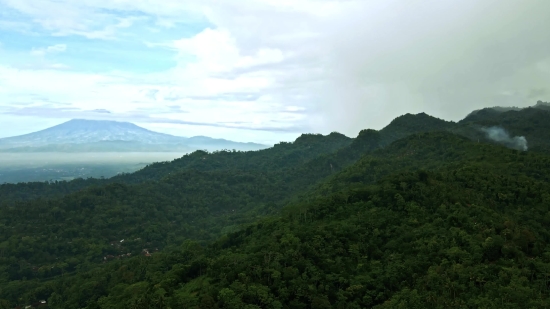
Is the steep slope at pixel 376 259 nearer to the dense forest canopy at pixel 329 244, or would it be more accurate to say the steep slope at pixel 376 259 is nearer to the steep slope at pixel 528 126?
the dense forest canopy at pixel 329 244

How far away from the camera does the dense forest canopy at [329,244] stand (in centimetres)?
1819

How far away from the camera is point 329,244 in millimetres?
22828

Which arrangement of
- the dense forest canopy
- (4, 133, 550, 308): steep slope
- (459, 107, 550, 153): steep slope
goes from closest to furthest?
(4, 133, 550, 308): steep slope
the dense forest canopy
(459, 107, 550, 153): steep slope

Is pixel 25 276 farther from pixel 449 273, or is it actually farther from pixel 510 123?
pixel 510 123

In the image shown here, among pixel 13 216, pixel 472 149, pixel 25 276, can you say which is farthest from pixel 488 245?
pixel 13 216

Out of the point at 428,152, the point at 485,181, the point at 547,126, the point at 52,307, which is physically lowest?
the point at 52,307

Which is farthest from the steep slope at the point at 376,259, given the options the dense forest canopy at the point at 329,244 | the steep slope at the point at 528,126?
the steep slope at the point at 528,126

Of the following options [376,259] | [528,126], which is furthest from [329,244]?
[528,126]

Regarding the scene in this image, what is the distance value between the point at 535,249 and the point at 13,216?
49.1 metres

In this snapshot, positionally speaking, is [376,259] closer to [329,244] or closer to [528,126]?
[329,244]

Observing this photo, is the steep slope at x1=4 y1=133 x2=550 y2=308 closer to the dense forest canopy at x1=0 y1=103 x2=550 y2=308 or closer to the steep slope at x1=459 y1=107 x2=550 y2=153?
the dense forest canopy at x1=0 y1=103 x2=550 y2=308

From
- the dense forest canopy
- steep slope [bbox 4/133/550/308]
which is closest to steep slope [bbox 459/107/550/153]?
the dense forest canopy

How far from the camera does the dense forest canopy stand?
59.7 ft

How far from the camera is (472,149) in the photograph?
42.5 m
